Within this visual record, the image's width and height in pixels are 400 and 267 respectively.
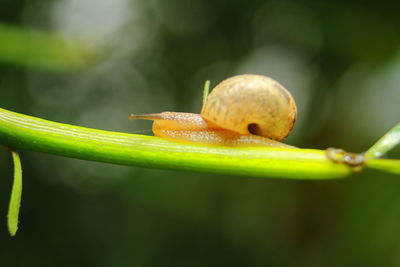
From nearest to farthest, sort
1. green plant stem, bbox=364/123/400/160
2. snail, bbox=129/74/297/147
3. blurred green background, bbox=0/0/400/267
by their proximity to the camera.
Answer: green plant stem, bbox=364/123/400/160
snail, bbox=129/74/297/147
blurred green background, bbox=0/0/400/267

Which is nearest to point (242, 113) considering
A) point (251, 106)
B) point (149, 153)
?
point (251, 106)

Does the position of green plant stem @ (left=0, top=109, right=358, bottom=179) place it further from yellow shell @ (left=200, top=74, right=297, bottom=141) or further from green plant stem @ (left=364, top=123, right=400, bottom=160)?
yellow shell @ (left=200, top=74, right=297, bottom=141)

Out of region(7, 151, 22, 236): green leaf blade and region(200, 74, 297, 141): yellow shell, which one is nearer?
region(7, 151, 22, 236): green leaf blade

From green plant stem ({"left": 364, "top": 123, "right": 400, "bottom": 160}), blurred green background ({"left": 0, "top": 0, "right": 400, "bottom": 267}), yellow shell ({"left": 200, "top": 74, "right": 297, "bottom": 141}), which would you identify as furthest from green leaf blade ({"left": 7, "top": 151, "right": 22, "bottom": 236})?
blurred green background ({"left": 0, "top": 0, "right": 400, "bottom": 267})

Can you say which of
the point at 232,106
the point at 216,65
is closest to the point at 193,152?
the point at 232,106

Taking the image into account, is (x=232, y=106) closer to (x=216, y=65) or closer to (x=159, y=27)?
(x=216, y=65)

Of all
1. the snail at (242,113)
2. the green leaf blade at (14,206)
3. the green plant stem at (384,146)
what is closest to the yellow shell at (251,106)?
the snail at (242,113)

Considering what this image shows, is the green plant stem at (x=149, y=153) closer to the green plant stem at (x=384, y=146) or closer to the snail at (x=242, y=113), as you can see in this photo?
the green plant stem at (x=384, y=146)
